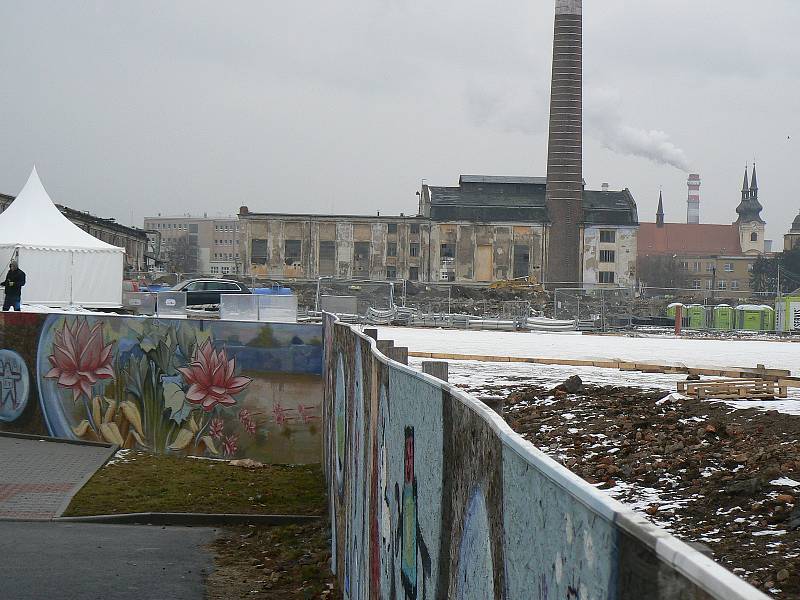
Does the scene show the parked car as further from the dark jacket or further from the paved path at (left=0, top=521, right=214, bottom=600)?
the paved path at (left=0, top=521, right=214, bottom=600)

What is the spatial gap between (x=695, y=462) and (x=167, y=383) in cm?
920

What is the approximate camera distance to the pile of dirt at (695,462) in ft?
25.2

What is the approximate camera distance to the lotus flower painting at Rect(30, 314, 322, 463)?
16625mm

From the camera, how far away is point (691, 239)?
166 metres

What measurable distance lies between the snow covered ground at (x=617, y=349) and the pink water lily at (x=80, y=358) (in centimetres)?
914

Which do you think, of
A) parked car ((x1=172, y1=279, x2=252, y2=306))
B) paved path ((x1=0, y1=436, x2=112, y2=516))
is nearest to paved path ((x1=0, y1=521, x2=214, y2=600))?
paved path ((x1=0, y1=436, x2=112, y2=516))

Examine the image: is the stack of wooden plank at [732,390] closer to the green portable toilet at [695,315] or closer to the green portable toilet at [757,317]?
the green portable toilet at [757,317]

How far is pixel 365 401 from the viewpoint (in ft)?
23.4

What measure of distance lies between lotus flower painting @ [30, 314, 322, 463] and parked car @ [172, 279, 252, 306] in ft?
78.1

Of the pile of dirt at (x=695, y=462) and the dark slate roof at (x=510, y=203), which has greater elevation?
the dark slate roof at (x=510, y=203)

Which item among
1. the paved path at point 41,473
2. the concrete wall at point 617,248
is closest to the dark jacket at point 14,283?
the paved path at point 41,473

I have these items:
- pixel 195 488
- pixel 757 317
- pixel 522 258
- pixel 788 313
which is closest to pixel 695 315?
pixel 757 317

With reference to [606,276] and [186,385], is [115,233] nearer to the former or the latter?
[606,276]

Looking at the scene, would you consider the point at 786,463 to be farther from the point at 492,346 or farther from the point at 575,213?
the point at 575,213
